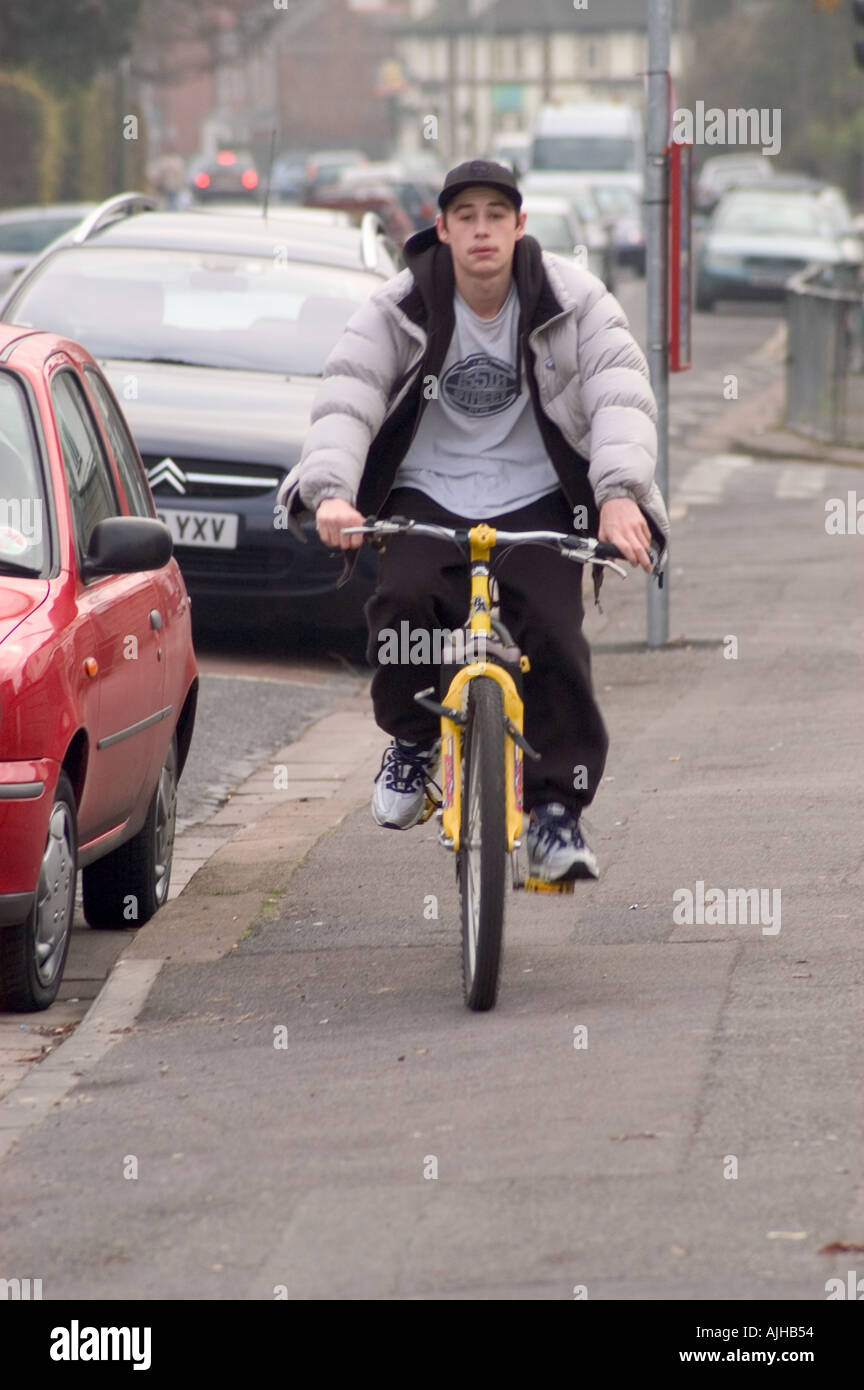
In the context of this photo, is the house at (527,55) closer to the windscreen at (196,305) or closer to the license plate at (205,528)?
the windscreen at (196,305)

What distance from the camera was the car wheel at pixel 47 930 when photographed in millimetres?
5793

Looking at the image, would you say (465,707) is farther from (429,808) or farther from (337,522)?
(429,808)

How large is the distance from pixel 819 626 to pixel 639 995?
612cm

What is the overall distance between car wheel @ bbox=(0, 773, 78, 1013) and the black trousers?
2.57 feet

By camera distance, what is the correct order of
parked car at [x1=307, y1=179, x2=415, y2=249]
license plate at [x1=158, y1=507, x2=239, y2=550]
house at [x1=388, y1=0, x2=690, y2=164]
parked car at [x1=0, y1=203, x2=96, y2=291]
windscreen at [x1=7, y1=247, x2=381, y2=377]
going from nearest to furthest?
license plate at [x1=158, y1=507, x2=239, y2=550] < windscreen at [x1=7, y1=247, x2=381, y2=377] < parked car at [x1=0, y1=203, x2=96, y2=291] < parked car at [x1=307, y1=179, x2=415, y2=249] < house at [x1=388, y1=0, x2=690, y2=164]

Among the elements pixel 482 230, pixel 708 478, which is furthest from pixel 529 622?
pixel 708 478

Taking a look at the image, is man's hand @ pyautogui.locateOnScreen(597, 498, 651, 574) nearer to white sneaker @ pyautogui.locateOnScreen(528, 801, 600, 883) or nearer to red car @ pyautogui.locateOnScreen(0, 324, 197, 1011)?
white sneaker @ pyautogui.locateOnScreen(528, 801, 600, 883)

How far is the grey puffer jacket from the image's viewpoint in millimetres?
5605

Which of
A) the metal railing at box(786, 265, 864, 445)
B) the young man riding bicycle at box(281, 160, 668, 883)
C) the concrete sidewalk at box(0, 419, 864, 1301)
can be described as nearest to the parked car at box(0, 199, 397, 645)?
the concrete sidewalk at box(0, 419, 864, 1301)

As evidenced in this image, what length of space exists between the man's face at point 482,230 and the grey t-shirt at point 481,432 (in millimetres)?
128

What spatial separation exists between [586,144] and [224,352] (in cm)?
4166

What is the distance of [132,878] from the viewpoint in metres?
6.93

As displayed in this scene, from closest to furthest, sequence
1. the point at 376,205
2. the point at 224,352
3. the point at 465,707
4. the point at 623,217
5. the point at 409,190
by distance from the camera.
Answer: the point at 465,707 < the point at 224,352 < the point at 376,205 < the point at 623,217 < the point at 409,190

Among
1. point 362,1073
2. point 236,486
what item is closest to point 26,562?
point 362,1073
